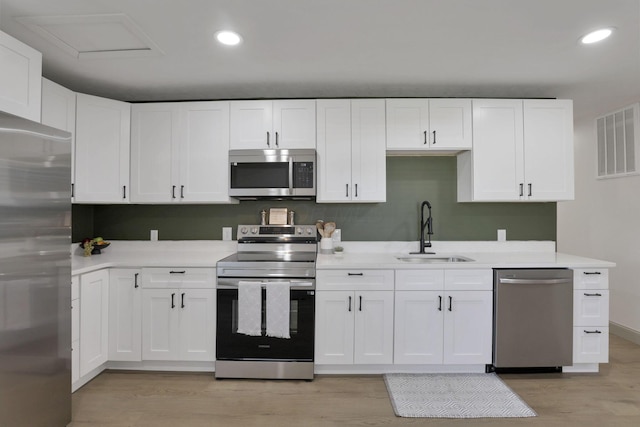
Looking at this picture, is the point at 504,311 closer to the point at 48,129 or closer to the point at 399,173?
the point at 399,173

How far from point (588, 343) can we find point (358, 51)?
2.84m

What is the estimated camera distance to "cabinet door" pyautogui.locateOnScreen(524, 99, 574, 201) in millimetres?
2994

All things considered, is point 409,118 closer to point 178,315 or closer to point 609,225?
point 178,315

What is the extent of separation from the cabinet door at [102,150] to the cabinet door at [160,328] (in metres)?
0.94

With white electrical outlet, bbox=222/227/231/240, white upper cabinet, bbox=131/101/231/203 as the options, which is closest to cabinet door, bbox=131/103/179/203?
white upper cabinet, bbox=131/101/231/203

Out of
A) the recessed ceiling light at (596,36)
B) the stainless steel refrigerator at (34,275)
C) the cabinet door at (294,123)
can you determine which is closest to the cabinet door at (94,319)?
the stainless steel refrigerator at (34,275)

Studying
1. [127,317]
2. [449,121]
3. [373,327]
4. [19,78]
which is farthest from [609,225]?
[19,78]

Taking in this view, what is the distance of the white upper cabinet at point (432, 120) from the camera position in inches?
118

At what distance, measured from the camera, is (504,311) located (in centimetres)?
263

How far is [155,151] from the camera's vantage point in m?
3.06

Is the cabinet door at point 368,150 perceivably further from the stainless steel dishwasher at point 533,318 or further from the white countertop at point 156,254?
the white countertop at point 156,254

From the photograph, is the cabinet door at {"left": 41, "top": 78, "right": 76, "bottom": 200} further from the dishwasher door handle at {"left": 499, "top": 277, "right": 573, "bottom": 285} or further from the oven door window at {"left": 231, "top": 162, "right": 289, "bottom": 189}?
the dishwasher door handle at {"left": 499, "top": 277, "right": 573, "bottom": 285}

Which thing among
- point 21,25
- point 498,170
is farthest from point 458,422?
point 21,25

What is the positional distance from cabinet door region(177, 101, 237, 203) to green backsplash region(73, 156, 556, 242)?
1.21ft
